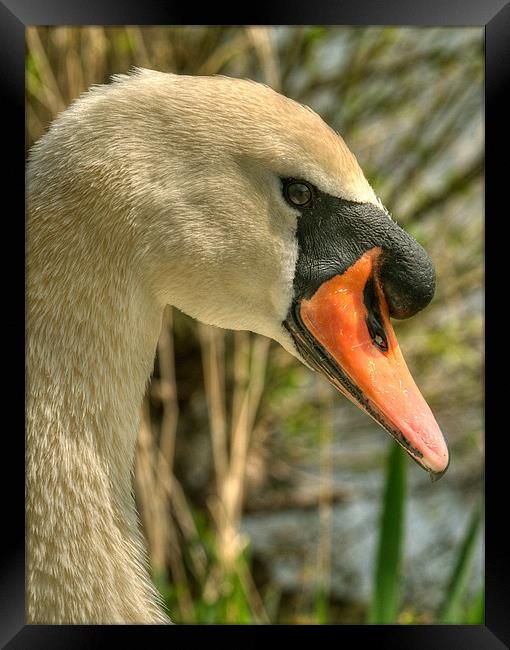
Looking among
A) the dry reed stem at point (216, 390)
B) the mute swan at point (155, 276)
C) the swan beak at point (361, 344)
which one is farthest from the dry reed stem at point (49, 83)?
the swan beak at point (361, 344)

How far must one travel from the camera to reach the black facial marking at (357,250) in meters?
1.33

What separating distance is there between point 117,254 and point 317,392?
1.97m

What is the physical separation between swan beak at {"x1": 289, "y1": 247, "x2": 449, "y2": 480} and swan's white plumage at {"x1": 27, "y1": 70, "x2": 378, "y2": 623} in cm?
Answer: 11

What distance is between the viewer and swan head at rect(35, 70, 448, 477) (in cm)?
126

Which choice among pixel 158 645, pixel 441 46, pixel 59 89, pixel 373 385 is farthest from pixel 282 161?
pixel 441 46

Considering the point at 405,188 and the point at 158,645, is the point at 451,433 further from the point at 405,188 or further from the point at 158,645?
the point at 158,645

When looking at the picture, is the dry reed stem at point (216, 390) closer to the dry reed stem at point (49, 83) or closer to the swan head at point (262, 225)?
the dry reed stem at point (49, 83)

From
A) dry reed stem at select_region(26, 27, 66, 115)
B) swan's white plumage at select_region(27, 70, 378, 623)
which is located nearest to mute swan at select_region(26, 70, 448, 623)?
swan's white plumage at select_region(27, 70, 378, 623)

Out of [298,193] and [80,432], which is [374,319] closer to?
[298,193]

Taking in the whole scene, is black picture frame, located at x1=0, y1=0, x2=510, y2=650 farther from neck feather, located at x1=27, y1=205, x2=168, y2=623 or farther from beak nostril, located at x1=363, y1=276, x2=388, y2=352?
beak nostril, located at x1=363, y1=276, x2=388, y2=352

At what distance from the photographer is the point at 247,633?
1.49m

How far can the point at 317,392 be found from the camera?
3156 millimetres
